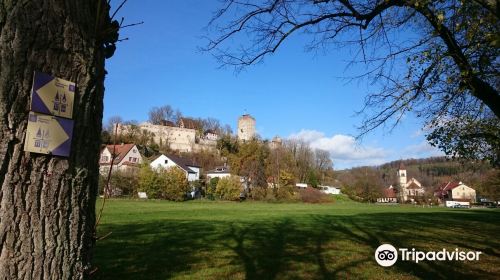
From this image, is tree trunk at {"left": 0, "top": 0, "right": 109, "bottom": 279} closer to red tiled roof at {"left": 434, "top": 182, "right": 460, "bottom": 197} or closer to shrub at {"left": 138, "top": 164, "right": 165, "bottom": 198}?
shrub at {"left": 138, "top": 164, "right": 165, "bottom": 198}

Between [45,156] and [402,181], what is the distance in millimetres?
128055

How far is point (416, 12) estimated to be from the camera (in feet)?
25.8

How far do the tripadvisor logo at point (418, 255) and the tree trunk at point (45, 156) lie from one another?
313 inches

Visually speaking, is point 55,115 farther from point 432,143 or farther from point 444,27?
point 432,143

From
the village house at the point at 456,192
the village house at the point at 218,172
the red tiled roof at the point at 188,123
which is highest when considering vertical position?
the red tiled roof at the point at 188,123

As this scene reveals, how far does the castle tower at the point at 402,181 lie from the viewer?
94.8 metres

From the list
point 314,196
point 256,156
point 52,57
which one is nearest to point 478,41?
point 52,57

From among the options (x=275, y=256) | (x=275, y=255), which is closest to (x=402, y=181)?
(x=275, y=255)

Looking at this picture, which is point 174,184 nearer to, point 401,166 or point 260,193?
point 260,193

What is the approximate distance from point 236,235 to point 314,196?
59.5 metres

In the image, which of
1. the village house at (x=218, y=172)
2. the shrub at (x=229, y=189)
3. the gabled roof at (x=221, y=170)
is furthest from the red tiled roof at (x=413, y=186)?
the shrub at (x=229, y=189)

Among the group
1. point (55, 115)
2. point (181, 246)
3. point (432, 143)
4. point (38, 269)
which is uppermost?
point (432, 143)

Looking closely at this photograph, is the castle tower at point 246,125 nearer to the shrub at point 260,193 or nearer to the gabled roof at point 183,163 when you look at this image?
the gabled roof at point 183,163

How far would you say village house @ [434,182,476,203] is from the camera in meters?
118
